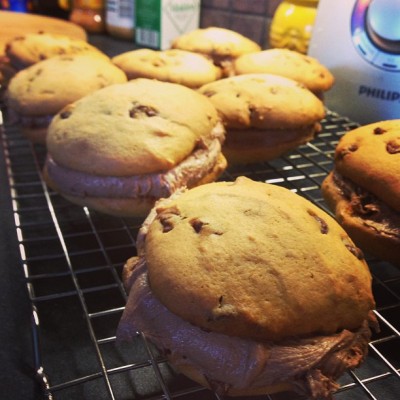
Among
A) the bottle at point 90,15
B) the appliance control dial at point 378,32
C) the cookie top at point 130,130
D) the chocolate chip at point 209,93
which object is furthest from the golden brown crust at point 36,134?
the bottle at point 90,15

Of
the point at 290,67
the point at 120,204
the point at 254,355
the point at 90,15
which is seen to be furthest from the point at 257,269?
the point at 90,15

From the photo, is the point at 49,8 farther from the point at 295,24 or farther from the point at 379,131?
the point at 379,131

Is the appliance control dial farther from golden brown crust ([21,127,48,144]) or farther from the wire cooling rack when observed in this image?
golden brown crust ([21,127,48,144])

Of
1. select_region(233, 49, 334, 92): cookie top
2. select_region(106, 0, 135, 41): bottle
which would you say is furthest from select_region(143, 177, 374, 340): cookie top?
select_region(106, 0, 135, 41): bottle

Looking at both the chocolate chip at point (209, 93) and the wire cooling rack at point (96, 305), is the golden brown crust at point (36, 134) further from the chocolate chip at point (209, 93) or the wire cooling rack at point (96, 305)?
the chocolate chip at point (209, 93)

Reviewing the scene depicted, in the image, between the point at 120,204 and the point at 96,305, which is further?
the point at 120,204
